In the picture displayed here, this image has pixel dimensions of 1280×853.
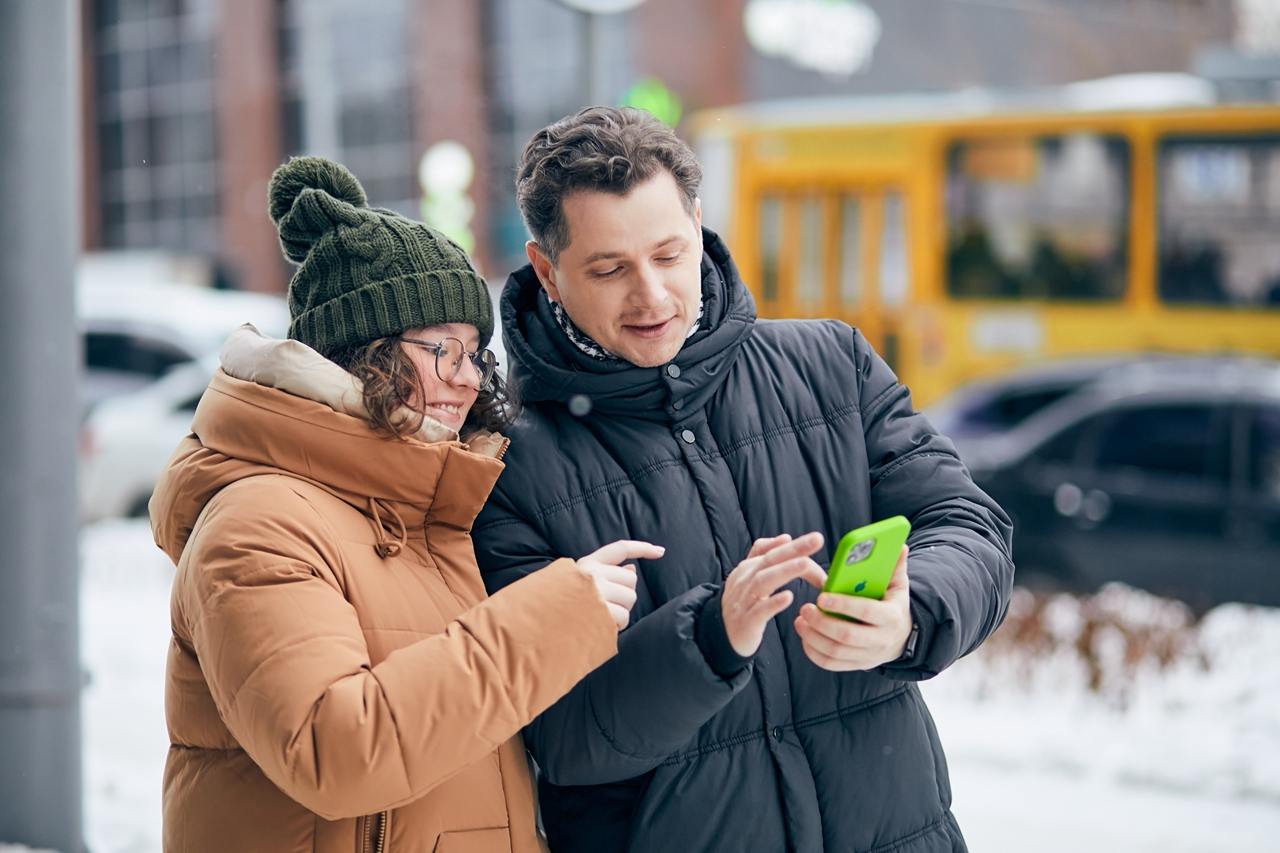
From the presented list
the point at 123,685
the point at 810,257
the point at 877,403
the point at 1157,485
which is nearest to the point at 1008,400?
the point at 1157,485

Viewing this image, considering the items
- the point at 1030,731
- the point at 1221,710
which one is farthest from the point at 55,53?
the point at 1221,710

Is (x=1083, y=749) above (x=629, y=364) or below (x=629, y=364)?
below

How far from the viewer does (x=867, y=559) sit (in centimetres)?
183

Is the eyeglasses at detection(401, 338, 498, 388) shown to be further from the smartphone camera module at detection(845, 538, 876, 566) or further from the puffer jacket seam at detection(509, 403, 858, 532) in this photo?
the smartphone camera module at detection(845, 538, 876, 566)

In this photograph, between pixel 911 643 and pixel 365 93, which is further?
pixel 365 93

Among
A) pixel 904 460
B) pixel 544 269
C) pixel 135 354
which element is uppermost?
pixel 544 269

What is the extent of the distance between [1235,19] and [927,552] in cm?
2682

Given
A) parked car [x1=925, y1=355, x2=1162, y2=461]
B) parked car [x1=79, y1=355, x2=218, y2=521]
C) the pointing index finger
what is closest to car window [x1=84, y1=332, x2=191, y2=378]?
parked car [x1=79, y1=355, x2=218, y2=521]

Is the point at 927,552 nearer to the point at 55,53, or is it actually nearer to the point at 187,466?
the point at 187,466

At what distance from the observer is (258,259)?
30.7m

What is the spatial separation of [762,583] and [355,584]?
49 centimetres

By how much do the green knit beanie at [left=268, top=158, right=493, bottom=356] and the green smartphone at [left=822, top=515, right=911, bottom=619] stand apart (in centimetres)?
63

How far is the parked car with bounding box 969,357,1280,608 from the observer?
7.57 meters

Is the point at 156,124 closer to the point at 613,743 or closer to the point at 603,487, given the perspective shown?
the point at 603,487
